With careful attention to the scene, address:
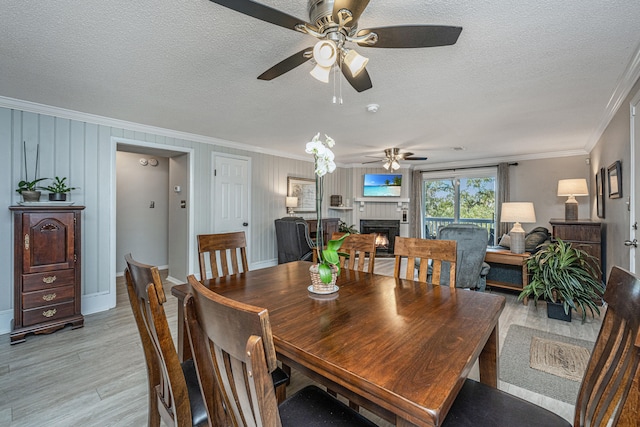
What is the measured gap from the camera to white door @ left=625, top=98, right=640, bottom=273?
7.49 ft

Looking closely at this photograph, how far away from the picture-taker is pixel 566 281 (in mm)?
2947

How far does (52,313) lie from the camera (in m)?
2.76

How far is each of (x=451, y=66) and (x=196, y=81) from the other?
2089mm

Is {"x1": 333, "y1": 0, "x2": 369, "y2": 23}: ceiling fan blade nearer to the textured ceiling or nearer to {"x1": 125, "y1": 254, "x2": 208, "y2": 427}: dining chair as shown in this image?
the textured ceiling

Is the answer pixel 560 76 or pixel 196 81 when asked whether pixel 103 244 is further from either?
pixel 560 76

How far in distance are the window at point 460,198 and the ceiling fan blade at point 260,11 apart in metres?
5.43

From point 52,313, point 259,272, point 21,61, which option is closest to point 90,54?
point 21,61

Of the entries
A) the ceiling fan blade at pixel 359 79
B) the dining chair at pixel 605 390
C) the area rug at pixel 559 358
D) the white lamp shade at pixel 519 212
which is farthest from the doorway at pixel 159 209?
the white lamp shade at pixel 519 212

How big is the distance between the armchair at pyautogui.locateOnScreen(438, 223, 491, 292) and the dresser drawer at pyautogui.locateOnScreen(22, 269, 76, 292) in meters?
3.99

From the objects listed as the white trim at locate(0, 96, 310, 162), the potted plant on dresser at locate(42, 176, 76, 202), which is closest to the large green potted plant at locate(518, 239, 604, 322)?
the white trim at locate(0, 96, 310, 162)

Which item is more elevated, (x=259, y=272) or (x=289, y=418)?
(x=259, y=272)

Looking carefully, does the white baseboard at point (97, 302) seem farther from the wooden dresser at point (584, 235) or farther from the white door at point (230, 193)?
the wooden dresser at point (584, 235)

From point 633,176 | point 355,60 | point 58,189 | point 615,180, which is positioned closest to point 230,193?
point 58,189

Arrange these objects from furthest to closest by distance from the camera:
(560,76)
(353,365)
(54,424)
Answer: (560,76) < (54,424) < (353,365)
